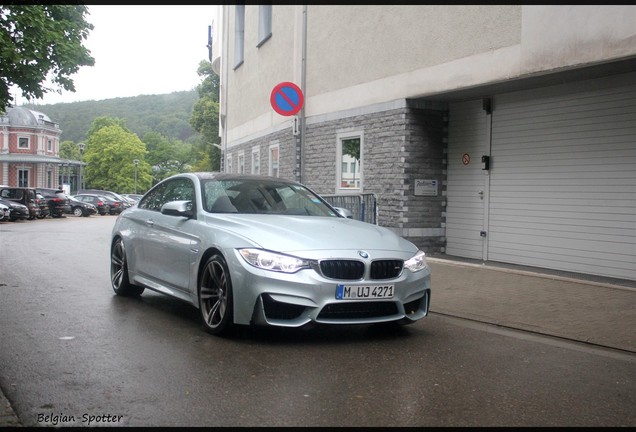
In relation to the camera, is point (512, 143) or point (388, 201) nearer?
point (512, 143)

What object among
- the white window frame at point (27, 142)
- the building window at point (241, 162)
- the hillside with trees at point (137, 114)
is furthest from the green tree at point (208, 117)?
the hillside with trees at point (137, 114)

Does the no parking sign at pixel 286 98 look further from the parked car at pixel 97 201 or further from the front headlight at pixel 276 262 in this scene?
the parked car at pixel 97 201

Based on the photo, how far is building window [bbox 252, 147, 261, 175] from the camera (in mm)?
22266

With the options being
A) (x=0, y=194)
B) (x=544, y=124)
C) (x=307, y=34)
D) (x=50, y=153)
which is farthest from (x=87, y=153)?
(x=544, y=124)

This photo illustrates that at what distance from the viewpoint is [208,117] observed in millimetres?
66938

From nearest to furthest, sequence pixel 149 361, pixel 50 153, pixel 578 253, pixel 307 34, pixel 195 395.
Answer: pixel 195 395 < pixel 149 361 < pixel 578 253 < pixel 307 34 < pixel 50 153

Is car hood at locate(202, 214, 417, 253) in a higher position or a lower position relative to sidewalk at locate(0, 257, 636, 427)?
higher

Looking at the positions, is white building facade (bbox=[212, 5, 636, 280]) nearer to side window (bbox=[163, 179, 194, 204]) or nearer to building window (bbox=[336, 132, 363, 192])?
building window (bbox=[336, 132, 363, 192])

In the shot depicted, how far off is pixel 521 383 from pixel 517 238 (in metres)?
7.63

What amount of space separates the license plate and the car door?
1.61 m

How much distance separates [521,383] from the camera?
484 centimetres

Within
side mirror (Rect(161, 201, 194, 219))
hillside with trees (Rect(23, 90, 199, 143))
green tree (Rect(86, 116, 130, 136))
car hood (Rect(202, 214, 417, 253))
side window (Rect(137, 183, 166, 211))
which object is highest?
hillside with trees (Rect(23, 90, 199, 143))

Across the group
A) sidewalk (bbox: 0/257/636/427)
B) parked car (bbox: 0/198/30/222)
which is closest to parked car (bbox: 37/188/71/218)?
parked car (bbox: 0/198/30/222)

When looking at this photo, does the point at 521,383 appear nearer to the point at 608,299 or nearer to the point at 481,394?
the point at 481,394
